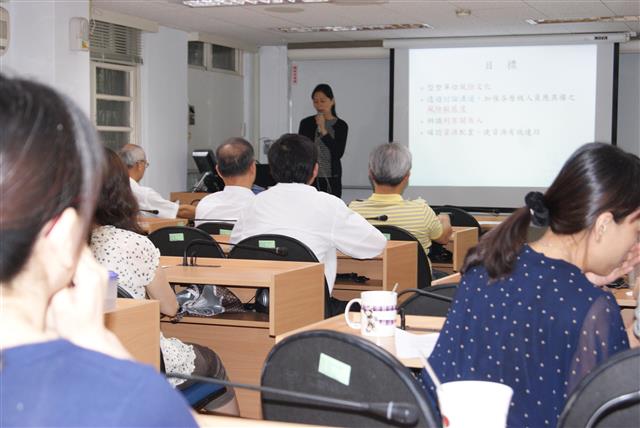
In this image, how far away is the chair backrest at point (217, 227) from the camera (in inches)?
198

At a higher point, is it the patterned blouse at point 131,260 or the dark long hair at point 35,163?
the dark long hair at point 35,163

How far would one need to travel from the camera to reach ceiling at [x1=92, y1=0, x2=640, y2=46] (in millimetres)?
8469

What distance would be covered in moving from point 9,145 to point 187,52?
32.4 feet

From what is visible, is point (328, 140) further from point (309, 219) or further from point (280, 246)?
point (280, 246)

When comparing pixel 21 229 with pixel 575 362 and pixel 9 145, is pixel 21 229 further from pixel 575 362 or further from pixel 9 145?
pixel 575 362

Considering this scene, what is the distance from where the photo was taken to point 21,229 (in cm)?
95

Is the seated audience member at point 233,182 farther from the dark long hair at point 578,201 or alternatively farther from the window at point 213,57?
the window at point 213,57

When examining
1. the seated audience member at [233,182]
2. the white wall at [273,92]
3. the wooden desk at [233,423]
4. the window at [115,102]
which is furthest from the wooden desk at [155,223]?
the white wall at [273,92]

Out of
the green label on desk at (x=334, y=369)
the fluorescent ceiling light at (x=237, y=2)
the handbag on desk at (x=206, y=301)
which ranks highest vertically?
the fluorescent ceiling light at (x=237, y=2)

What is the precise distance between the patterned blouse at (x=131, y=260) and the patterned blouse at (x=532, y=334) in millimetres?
1303

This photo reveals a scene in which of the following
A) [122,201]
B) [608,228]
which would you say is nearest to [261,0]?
[122,201]

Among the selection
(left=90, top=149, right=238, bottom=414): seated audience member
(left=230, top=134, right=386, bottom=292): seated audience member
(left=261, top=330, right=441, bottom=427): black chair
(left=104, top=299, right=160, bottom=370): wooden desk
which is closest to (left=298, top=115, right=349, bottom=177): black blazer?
(left=230, top=134, right=386, bottom=292): seated audience member

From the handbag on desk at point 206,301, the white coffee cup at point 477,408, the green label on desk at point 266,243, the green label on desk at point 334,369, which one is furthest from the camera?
the green label on desk at point 266,243

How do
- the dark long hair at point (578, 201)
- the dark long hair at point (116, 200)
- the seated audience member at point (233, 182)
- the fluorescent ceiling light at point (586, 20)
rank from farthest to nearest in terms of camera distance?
the fluorescent ceiling light at point (586, 20) < the seated audience member at point (233, 182) < the dark long hair at point (116, 200) < the dark long hair at point (578, 201)
